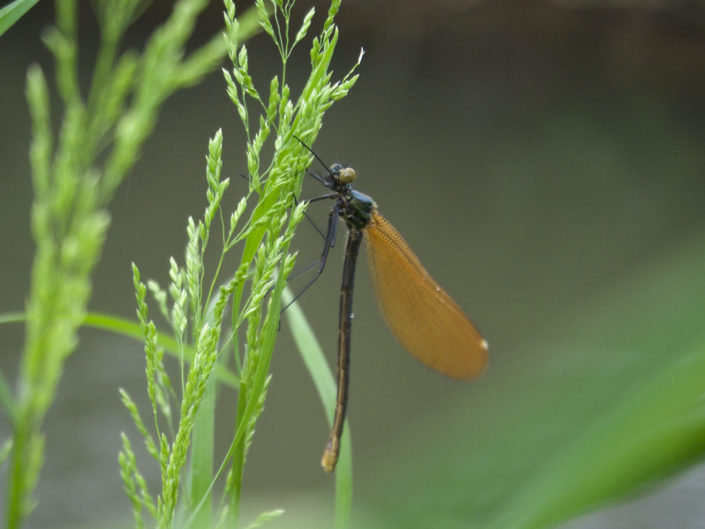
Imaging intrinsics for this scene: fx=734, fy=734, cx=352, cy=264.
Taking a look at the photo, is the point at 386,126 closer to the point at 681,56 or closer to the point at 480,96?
the point at 480,96

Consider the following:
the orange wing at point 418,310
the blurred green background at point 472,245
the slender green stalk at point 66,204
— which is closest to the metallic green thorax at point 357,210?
the orange wing at point 418,310

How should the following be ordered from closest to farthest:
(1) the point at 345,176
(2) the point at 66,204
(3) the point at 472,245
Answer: (2) the point at 66,204 < (1) the point at 345,176 < (3) the point at 472,245

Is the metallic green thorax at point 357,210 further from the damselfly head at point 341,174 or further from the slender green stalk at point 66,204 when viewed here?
the slender green stalk at point 66,204

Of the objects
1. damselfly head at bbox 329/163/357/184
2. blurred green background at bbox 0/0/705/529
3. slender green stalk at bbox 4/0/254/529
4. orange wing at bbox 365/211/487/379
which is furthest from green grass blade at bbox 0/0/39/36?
orange wing at bbox 365/211/487/379

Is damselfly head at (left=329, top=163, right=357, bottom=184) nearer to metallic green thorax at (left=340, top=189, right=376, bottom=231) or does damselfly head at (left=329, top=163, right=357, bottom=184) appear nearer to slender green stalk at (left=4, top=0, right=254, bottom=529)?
metallic green thorax at (left=340, top=189, right=376, bottom=231)

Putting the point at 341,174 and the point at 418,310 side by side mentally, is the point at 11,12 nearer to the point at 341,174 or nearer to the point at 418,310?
the point at 341,174

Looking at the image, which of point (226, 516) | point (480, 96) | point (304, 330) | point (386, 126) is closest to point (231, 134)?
point (386, 126)

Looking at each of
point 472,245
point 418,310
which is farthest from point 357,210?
point 472,245
